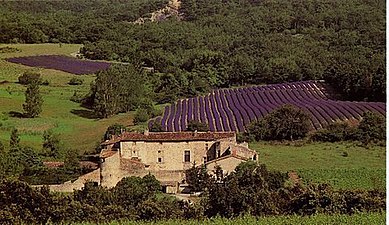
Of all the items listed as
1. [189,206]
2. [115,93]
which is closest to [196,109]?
[115,93]

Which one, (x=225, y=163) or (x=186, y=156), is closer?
(x=225, y=163)

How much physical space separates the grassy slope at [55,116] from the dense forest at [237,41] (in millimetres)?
5568

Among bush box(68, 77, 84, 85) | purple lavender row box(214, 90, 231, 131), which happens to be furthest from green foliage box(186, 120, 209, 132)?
bush box(68, 77, 84, 85)

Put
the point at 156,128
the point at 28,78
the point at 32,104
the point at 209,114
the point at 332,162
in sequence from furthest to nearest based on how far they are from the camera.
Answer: the point at 28,78 < the point at 32,104 < the point at 209,114 < the point at 156,128 < the point at 332,162

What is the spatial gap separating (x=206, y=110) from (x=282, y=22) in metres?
34.1

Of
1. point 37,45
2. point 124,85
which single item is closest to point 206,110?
point 124,85

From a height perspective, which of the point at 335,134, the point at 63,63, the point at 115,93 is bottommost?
Answer: the point at 335,134

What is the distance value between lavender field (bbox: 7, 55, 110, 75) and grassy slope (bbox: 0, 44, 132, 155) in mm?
1550

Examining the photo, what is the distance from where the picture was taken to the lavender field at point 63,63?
1997 inches

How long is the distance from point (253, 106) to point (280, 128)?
790cm

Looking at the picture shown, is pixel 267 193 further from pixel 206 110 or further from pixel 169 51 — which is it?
pixel 169 51

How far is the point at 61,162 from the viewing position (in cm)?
2561

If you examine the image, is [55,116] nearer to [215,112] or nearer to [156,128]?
[215,112]

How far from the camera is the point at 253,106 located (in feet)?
121
